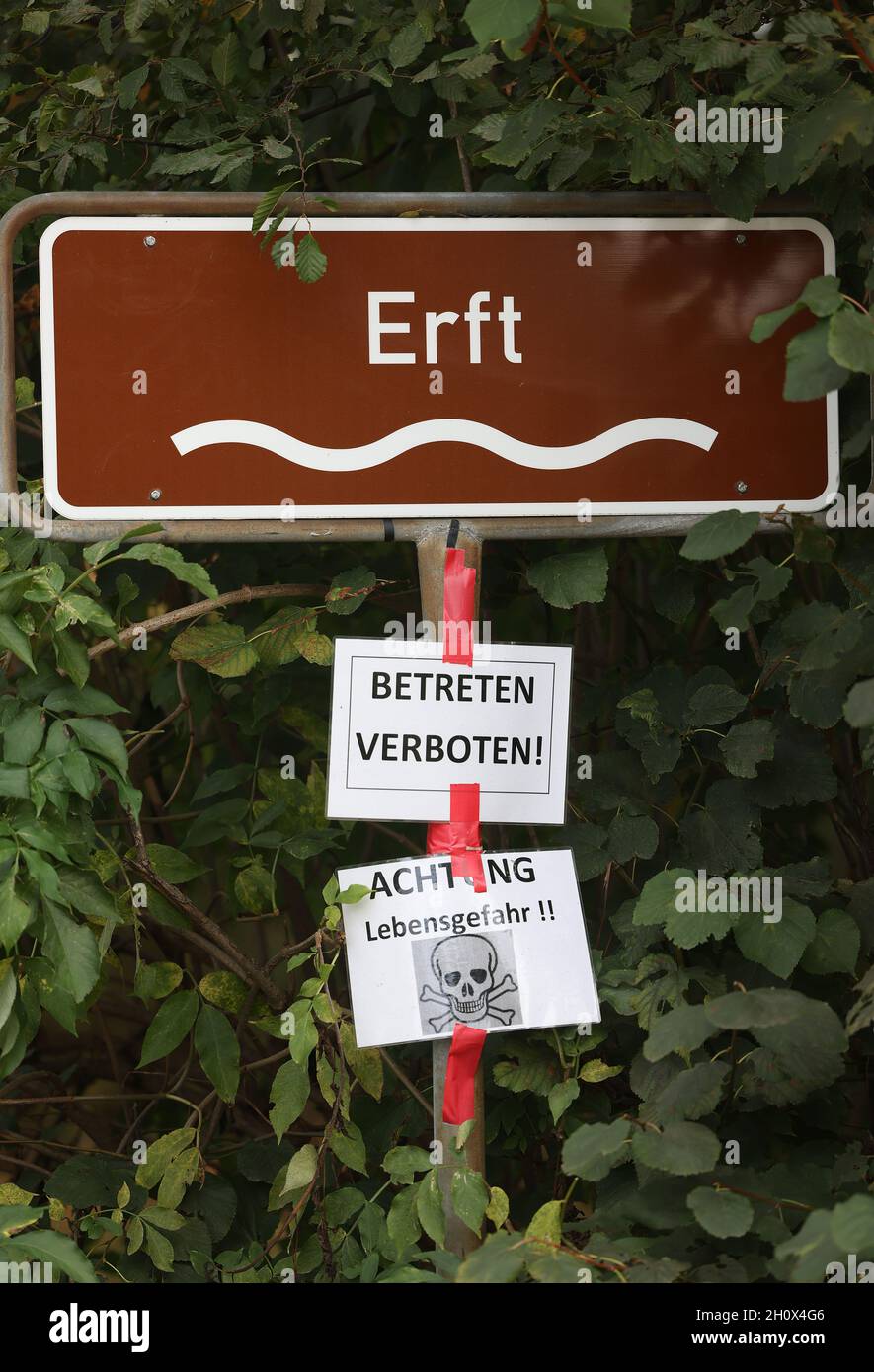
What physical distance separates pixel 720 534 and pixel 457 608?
0.30m

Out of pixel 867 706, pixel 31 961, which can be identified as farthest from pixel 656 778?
pixel 31 961

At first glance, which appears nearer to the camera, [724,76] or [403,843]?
[724,76]

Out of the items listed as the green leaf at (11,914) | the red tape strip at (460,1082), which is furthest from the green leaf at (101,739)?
the red tape strip at (460,1082)

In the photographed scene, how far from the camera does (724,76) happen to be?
4.72 feet

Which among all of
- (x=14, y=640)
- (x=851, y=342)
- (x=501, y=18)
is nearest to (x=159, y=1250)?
(x=14, y=640)

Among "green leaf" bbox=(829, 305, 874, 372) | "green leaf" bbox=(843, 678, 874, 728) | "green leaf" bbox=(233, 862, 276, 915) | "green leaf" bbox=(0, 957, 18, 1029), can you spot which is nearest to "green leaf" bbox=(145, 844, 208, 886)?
"green leaf" bbox=(233, 862, 276, 915)

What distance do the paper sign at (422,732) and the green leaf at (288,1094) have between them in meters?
0.28

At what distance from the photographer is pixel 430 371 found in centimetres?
133

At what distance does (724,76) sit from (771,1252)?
1.28 m

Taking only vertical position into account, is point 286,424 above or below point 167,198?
below

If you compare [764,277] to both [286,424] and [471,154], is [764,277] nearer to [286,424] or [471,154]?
[471,154]

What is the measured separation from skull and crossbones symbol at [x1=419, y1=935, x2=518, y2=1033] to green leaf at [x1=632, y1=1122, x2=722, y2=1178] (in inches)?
10.3

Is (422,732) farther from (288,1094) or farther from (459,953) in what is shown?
(288,1094)

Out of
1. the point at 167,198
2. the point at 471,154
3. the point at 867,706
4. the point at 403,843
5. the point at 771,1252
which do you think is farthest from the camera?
the point at 403,843
